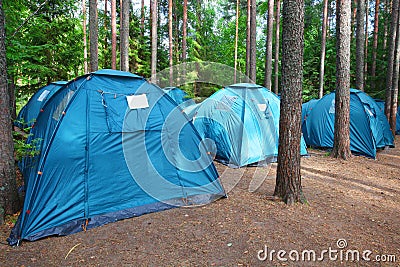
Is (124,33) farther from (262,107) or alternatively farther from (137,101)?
(137,101)

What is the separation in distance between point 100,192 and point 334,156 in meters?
6.10

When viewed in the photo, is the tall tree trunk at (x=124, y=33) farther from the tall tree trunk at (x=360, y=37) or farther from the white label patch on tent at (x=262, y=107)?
the tall tree trunk at (x=360, y=37)

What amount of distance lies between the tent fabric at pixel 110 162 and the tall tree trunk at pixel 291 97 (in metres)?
1.11

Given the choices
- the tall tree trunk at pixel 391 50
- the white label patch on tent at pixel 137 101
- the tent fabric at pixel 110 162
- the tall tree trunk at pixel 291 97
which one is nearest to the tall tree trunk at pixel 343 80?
the tall tree trunk at pixel 291 97

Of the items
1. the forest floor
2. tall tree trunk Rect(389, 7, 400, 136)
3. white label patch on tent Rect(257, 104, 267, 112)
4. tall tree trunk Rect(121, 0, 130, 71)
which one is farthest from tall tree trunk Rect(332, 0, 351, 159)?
tall tree trunk Rect(121, 0, 130, 71)

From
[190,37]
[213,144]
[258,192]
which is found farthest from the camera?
[190,37]

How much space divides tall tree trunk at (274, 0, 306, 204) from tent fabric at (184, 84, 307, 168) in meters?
2.30

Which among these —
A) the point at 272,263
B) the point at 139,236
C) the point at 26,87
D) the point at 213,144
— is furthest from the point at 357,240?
the point at 26,87

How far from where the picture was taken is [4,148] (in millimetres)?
3396

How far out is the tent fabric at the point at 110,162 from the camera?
3.34 m

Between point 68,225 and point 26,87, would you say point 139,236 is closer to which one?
point 68,225

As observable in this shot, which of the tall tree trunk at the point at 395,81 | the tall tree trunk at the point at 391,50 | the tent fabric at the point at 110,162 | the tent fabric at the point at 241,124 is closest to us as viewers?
the tent fabric at the point at 110,162

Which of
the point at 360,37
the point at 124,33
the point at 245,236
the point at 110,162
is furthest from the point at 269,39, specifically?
the point at 245,236

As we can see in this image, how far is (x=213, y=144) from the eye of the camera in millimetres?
6945
